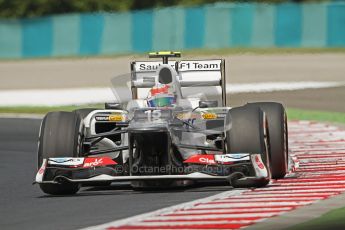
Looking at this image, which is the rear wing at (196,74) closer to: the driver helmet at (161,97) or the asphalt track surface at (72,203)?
the driver helmet at (161,97)

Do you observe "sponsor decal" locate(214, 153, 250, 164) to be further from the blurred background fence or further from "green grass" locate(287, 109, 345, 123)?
the blurred background fence

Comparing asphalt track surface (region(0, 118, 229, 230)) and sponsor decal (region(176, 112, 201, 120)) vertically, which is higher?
sponsor decal (region(176, 112, 201, 120))

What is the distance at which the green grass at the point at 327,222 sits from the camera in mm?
9781

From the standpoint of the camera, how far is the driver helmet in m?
13.9

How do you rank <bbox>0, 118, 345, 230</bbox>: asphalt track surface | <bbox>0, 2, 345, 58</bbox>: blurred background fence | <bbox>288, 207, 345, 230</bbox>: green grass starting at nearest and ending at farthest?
1. <bbox>288, 207, 345, 230</bbox>: green grass
2. <bbox>0, 118, 345, 230</bbox>: asphalt track surface
3. <bbox>0, 2, 345, 58</bbox>: blurred background fence

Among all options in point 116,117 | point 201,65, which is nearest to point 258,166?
point 116,117

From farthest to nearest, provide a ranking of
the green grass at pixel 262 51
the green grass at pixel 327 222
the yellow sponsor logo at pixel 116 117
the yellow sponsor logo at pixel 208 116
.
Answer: the green grass at pixel 262 51, the yellow sponsor logo at pixel 116 117, the yellow sponsor logo at pixel 208 116, the green grass at pixel 327 222

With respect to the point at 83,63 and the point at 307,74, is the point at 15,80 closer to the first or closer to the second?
the point at 83,63

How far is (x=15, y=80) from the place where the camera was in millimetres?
41406

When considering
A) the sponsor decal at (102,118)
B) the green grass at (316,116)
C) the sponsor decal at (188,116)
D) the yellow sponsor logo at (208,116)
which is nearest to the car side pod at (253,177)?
the sponsor decal at (188,116)

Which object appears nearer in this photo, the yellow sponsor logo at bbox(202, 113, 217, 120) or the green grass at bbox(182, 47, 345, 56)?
the yellow sponsor logo at bbox(202, 113, 217, 120)

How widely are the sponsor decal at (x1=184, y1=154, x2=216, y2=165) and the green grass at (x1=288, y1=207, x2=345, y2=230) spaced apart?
222 centimetres

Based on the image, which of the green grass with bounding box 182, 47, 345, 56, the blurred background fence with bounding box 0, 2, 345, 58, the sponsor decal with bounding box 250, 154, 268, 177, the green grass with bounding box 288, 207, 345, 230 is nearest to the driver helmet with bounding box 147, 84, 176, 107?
the sponsor decal with bounding box 250, 154, 268, 177

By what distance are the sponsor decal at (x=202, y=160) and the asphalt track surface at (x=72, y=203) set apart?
1.02 feet
